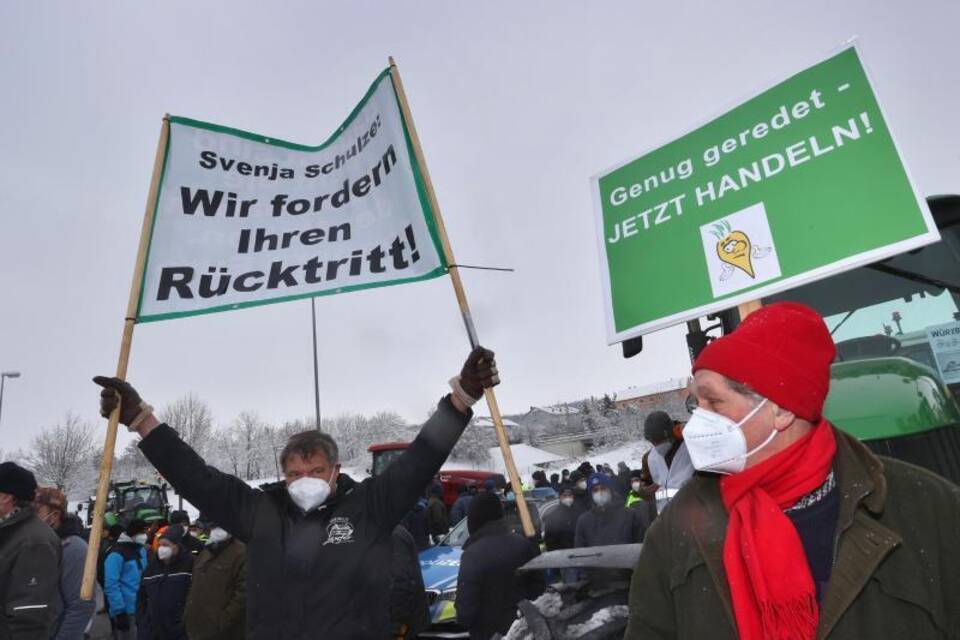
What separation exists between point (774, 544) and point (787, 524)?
0.07m

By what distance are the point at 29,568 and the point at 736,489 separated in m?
4.11

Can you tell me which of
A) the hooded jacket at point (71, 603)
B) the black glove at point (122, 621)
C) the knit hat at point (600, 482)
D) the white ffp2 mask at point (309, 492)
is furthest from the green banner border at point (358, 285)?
the black glove at point (122, 621)

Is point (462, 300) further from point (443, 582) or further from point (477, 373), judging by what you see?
point (443, 582)

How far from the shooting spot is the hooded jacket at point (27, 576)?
3.42 metres

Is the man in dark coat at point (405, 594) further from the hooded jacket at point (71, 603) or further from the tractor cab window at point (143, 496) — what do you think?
the tractor cab window at point (143, 496)

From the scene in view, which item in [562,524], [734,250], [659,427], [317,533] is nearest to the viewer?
[317,533]

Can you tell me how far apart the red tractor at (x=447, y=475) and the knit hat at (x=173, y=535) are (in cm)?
1485

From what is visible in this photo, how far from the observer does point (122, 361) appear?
3207 mm

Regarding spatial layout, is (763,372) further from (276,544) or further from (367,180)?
(367,180)

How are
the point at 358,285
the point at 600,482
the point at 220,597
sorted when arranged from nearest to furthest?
the point at 358,285 → the point at 220,597 → the point at 600,482

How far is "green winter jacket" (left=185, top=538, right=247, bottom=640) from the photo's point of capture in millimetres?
4887

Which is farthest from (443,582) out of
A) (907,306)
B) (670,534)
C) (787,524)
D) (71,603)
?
(787,524)

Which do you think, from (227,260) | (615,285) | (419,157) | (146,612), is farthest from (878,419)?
(146,612)

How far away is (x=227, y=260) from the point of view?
3957 mm
